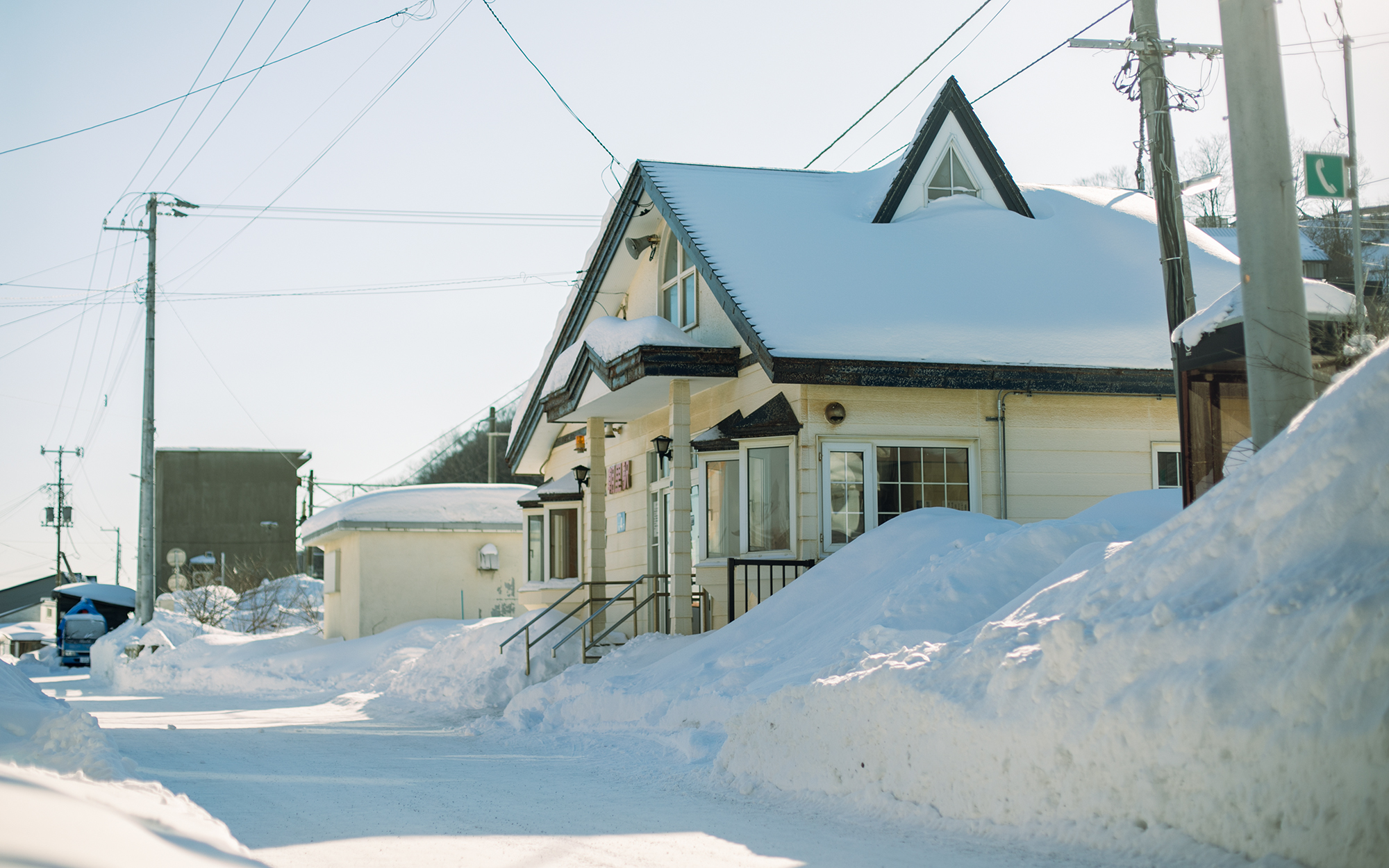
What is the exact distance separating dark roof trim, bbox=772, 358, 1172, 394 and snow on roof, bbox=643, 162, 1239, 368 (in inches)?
4.7

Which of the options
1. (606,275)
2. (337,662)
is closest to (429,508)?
(337,662)

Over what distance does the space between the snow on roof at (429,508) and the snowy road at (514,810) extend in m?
14.6

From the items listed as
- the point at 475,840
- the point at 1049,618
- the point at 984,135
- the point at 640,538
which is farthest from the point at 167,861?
the point at 984,135

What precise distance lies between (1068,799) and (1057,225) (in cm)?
1365

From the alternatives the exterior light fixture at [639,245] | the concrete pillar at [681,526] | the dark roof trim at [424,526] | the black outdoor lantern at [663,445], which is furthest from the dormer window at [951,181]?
the dark roof trim at [424,526]

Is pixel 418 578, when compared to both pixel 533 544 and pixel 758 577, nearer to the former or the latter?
pixel 533 544

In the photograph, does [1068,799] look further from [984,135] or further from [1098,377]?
[984,135]

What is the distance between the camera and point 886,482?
47.4 ft

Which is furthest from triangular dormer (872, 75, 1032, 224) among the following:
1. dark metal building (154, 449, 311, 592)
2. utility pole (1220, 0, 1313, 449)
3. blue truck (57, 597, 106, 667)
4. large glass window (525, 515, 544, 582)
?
dark metal building (154, 449, 311, 592)

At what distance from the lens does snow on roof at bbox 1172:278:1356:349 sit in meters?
9.88

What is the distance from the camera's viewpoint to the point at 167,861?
3.40m

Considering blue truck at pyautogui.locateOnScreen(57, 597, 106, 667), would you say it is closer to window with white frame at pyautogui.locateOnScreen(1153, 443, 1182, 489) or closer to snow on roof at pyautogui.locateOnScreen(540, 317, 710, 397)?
snow on roof at pyautogui.locateOnScreen(540, 317, 710, 397)

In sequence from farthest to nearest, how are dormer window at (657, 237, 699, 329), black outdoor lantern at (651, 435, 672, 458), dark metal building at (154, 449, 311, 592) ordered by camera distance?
dark metal building at (154, 449, 311, 592) < dormer window at (657, 237, 699, 329) < black outdoor lantern at (651, 435, 672, 458)

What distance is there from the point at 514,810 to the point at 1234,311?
23.2ft
